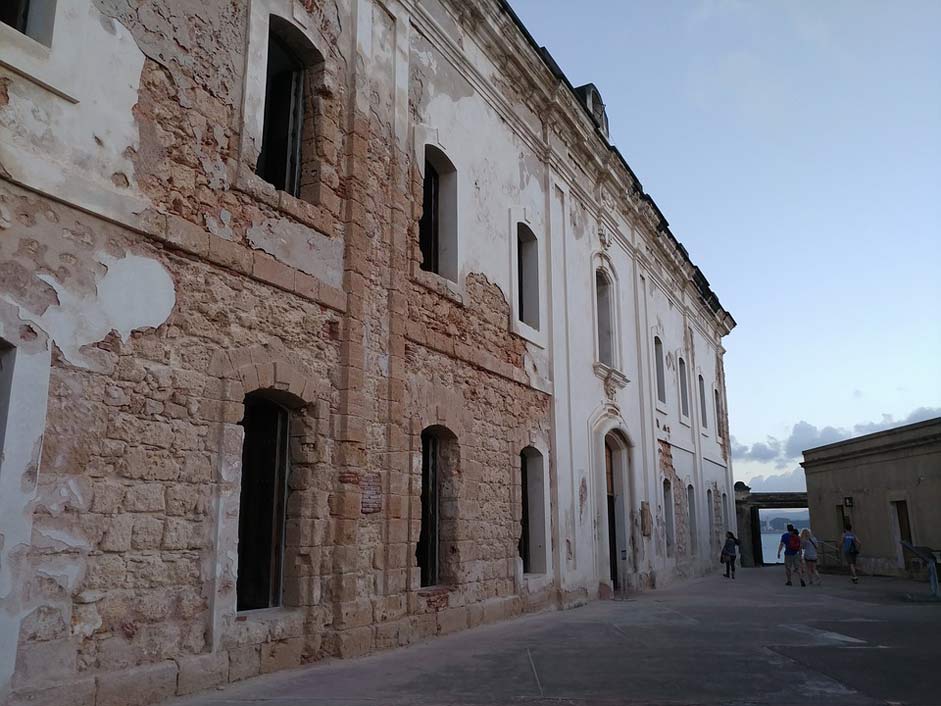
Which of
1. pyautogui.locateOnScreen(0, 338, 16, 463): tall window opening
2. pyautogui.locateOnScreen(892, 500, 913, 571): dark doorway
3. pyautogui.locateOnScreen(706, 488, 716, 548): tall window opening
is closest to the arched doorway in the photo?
pyautogui.locateOnScreen(892, 500, 913, 571): dark doorway

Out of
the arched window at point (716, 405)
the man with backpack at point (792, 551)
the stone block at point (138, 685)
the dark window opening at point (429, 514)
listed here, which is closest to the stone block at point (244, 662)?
the stone block at point (138, 685)

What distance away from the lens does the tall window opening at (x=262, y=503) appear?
6793 millimetres

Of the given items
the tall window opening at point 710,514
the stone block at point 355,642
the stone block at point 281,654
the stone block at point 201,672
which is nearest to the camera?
the stone block at point 201,672

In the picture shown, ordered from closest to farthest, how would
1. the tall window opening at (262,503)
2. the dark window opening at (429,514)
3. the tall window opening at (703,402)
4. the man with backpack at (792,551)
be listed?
the tall window opening at (262,503), the dark window opening at (429,514), the man with backpack at (792,551), the tall window opening at (703,402)

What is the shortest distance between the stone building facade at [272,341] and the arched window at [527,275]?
51 millimetres

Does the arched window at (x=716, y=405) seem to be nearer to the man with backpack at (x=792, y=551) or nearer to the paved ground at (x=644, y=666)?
the man with backpack at (x=792, y=551)

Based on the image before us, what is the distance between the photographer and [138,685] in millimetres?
5133

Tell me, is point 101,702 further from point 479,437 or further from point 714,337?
point 714,337

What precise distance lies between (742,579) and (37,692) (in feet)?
63.8

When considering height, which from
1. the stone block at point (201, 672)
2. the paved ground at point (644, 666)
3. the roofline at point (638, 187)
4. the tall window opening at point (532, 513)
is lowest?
the paved ground at point (644, 666)

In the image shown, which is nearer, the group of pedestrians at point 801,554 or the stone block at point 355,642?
the stone block at point 355,642

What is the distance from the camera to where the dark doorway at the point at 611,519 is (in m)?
15.1

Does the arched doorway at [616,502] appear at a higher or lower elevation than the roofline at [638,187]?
lower

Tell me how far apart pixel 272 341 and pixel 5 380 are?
7.53 feet
